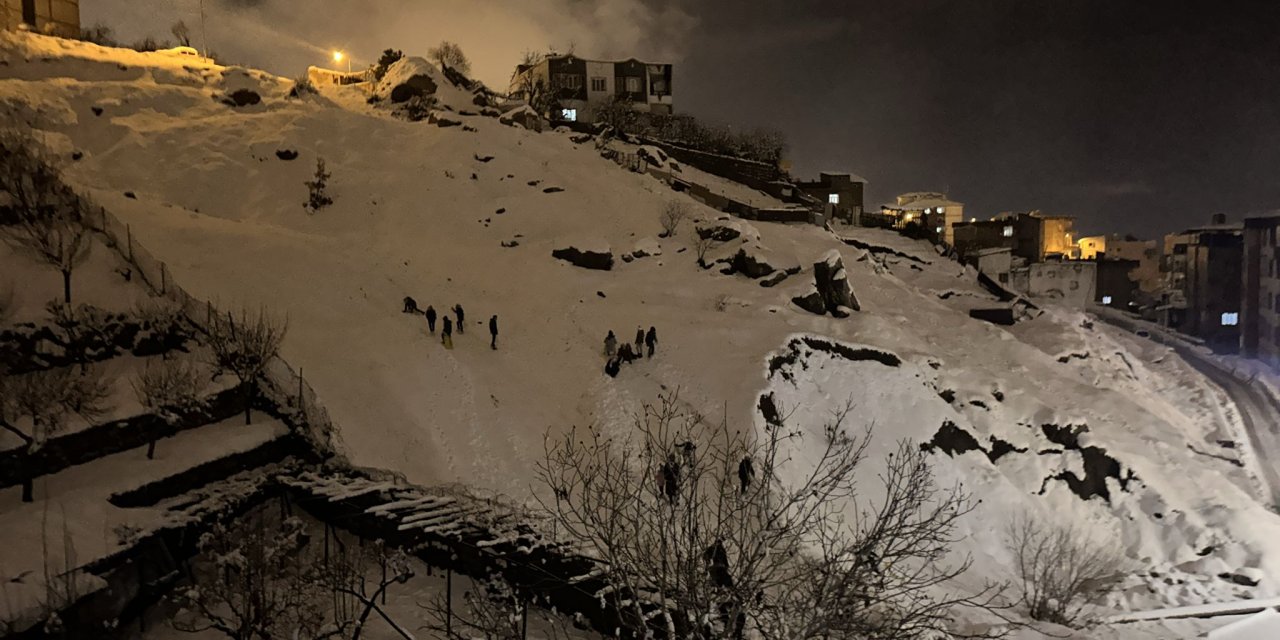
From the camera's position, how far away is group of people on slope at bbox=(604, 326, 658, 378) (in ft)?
80.1

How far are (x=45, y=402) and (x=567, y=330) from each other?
1763 centimetres

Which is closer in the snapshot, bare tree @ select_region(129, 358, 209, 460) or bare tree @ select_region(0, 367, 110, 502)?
bare tree @ select_region(0, 367, 110, 502)

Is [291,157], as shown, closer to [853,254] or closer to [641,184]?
[641,184]

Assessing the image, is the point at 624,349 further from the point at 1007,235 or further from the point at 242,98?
the point at 1007,235

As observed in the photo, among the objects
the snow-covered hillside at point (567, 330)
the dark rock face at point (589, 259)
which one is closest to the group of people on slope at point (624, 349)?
the snow-covered hillside at point (567, 330)

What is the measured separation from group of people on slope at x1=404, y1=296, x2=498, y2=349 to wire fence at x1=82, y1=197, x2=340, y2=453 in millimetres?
7366

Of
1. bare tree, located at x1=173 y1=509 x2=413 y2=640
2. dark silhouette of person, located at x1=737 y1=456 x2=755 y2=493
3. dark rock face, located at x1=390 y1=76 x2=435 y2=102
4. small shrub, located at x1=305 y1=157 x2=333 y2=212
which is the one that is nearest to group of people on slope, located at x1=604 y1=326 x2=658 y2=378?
dark silhouette of person, located at x1=737 y1=456 x2=755 y2=493

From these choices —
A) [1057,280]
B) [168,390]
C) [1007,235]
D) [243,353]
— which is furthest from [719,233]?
[1007,235]

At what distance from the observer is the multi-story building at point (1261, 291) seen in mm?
49469

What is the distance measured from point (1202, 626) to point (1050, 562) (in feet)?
15.2

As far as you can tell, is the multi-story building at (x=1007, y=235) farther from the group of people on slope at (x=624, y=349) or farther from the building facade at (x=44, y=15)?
the building facade at (x=44, y=15)

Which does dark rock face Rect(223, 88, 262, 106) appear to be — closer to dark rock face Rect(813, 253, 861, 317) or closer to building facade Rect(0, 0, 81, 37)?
building facade Rect(0, 0, 81, 37)

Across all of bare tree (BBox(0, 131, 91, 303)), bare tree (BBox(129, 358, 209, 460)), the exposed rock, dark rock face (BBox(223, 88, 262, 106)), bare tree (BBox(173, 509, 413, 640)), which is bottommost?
bare tree (BBox(173, 509, 413, 640))

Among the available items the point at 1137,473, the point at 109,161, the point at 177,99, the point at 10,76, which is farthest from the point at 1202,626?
the point at 10,76
